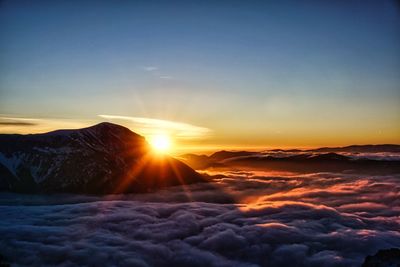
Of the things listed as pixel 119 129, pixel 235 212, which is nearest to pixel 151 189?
pixel 119 129

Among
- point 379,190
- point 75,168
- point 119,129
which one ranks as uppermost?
point 119,129

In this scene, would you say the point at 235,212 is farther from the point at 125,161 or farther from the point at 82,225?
the point at 125,161

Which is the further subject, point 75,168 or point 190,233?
point 75,168

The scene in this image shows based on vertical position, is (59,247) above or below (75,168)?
below

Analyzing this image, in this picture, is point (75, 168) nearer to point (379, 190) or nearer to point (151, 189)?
point (151, 189)

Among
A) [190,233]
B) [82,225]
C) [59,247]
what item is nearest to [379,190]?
[190,233]

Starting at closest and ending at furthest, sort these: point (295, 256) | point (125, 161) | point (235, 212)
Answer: point (295, 256), point (235, 212), point (125, 161)

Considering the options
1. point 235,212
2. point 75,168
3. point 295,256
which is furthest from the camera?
point 75,168
